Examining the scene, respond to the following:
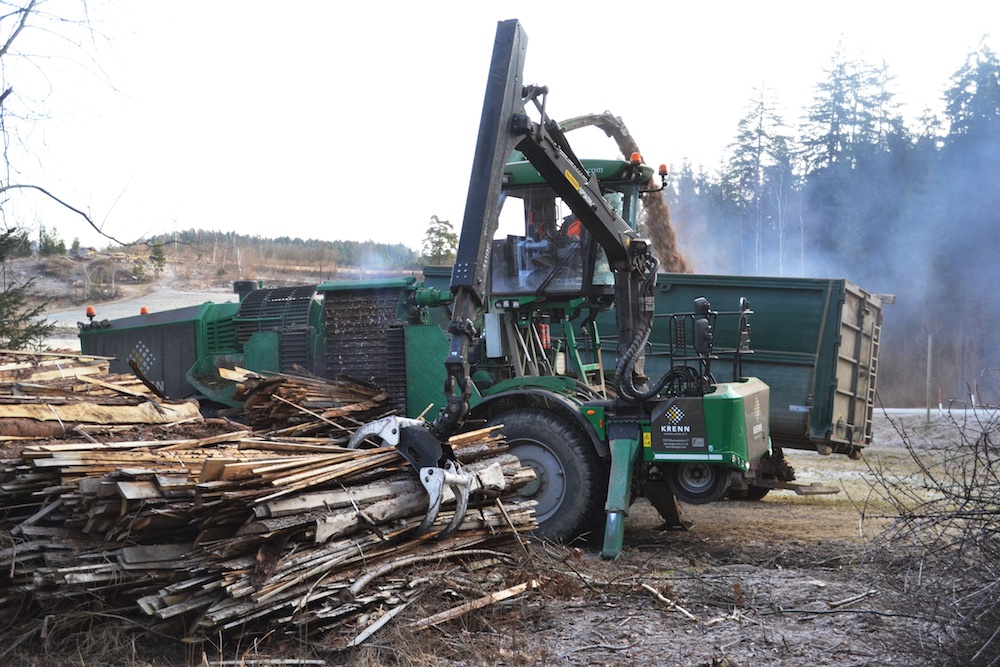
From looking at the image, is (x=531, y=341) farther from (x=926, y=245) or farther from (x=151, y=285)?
(x=926, y=245)

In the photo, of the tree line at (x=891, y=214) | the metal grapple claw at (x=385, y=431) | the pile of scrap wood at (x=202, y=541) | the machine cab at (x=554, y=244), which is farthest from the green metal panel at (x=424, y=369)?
the tree line at (x=891, y=214)

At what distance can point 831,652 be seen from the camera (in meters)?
5.09

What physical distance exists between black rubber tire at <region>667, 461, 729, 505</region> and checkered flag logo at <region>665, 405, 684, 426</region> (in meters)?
0.40

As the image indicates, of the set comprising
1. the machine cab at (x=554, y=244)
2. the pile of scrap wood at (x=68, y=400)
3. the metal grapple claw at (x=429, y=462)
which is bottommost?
the metal grapple claw at (x=429, y=462)

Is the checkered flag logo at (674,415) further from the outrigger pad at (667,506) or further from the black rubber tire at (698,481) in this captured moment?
the outrigger pad at (667,506)

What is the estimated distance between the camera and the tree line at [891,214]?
3109 centimetres

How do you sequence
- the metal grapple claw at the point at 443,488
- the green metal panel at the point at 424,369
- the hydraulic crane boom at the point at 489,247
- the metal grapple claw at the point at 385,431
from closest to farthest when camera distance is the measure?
the metal grapple claw at the point at 443,488, the hydraulic crane boom at the point at 489,247, the metal grapple claw at the point at 385,431, the green metal panel at the point at 424,369

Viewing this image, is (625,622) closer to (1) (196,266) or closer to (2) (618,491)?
(2) (618,491)

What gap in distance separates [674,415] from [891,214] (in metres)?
29.2

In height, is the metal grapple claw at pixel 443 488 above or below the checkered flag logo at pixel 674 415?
below

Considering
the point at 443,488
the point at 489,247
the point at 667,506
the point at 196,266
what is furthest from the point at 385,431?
A: the point at 196,266

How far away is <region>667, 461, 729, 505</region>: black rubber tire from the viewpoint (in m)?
7.75

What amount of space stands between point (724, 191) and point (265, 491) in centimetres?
4048

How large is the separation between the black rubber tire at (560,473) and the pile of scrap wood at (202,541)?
7.95ft
